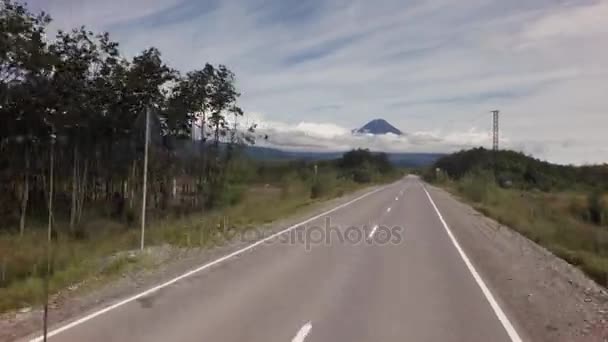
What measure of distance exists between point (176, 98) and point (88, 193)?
26.1 feet

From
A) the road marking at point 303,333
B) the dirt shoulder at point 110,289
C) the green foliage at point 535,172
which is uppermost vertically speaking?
the green foliage at point 535,172

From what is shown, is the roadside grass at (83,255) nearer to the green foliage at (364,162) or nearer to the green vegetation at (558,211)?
the green vegetation at (558,211)

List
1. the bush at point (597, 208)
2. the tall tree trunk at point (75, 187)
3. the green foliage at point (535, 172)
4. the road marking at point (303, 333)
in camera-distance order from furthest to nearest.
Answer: the green foliage at point (535, 172) < the bush at point (597, 208) < the tall tree trunk at point (75, 187) < the road marking at point (303, 333)

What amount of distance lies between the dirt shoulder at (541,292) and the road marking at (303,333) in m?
2.50

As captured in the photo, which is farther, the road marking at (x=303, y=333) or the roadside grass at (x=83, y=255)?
the roadside grass at (x=83, y=255)

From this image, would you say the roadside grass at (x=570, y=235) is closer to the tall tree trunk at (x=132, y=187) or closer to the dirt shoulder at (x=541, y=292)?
the dirt shoulder at (x=541, y=292)

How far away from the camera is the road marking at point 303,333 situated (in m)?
6.53

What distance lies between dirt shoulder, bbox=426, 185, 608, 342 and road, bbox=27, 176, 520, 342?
0.30m

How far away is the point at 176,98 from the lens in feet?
120

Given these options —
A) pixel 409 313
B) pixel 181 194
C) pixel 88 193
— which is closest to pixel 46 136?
pixel 88 193

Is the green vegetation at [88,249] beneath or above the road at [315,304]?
beneath

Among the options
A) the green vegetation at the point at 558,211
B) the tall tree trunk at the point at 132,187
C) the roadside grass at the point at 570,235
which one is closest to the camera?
the roadside grass at the point at 570,235

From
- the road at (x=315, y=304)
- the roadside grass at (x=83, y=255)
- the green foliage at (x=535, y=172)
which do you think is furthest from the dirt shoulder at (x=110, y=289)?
the green foliage at (x=535, y=172)

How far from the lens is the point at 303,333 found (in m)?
6.79
